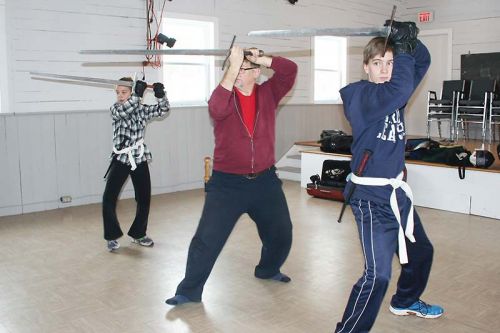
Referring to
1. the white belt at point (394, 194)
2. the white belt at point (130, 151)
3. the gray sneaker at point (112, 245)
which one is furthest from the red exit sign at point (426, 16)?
the white belt at point (394, 194)

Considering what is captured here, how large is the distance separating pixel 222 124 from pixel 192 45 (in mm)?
4587

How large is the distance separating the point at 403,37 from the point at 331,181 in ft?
14.2

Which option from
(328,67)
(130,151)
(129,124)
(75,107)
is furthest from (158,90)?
(328,67)

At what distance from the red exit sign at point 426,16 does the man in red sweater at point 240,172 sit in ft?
28.0

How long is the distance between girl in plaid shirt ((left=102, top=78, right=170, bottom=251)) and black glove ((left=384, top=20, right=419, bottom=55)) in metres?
2.64

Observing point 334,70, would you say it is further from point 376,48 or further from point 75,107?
point 376,48

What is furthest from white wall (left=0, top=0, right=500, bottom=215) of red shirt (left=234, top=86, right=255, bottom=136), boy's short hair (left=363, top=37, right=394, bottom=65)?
boy's short hair (left=363, top=37, right=394, bottom=65)

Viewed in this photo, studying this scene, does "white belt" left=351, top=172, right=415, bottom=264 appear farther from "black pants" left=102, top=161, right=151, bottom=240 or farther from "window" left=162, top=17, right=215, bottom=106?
"window" left=162, top=17, right=215, bottom=106

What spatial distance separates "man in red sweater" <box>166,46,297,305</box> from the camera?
10.9 ft

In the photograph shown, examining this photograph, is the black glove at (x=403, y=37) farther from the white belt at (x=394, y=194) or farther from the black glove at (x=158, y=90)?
the black glove at (x=158, y=90)

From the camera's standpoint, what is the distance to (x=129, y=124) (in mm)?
4652

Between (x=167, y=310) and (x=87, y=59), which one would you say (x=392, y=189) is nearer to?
(x=167, y=310)

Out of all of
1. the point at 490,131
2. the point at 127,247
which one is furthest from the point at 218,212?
the point at 490,131

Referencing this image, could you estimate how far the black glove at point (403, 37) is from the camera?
2424 mm
